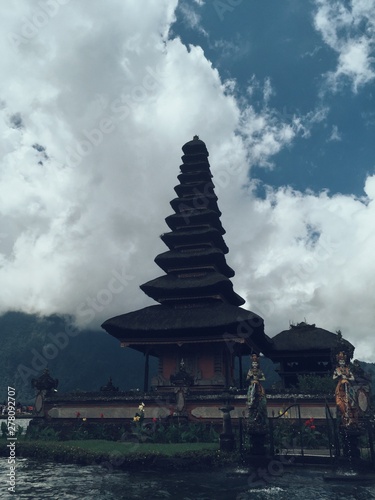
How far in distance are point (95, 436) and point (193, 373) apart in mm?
8767

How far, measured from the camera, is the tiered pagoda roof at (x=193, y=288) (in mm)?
26953

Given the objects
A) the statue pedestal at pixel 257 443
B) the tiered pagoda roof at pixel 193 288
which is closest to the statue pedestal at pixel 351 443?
the statue pedestal at pixel 257 443

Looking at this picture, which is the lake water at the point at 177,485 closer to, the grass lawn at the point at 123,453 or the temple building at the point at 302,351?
the grass lawn at the point at 123,453

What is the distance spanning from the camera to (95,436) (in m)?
21.2

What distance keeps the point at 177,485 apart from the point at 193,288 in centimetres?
1860

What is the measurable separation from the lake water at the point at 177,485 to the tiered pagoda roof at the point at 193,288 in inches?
513

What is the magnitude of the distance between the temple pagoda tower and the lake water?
8677mm

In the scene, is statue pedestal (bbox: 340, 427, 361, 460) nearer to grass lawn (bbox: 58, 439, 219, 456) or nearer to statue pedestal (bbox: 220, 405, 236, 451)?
statue pedestal (bbox: 220, 405, 236, 451)

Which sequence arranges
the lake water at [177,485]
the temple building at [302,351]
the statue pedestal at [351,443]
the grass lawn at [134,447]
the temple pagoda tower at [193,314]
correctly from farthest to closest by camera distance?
the temple building at [302,351]
the temple pagoda tower at [193,314]
the grass lawn at [134,447]
the statue pedestal at [351,443]
the lake water at [177,485]

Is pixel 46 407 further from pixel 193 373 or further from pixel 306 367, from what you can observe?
pixel 306 367

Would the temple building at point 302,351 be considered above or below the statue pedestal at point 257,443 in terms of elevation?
→ above

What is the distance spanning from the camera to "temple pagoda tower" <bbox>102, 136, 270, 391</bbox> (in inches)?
1060

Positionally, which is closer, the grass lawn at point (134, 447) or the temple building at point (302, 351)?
the grass lawn at point (134, 447)

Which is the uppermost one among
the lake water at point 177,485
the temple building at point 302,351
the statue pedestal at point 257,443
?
the temple building at point 302,351
